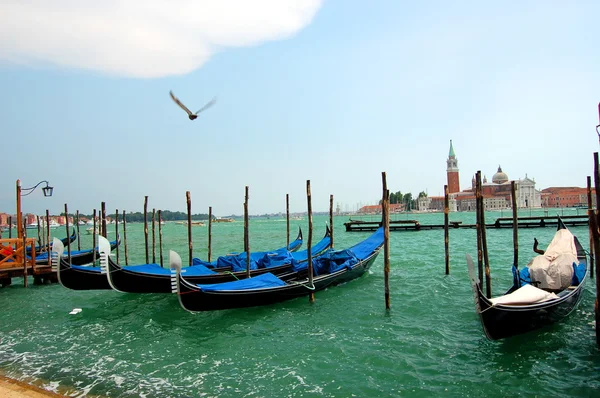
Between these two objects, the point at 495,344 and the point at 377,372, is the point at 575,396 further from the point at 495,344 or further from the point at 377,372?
the point at 377,372

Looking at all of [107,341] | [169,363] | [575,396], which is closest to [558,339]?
[575,396]

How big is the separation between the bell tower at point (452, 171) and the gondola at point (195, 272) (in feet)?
291

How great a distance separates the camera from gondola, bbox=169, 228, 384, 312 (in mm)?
6621

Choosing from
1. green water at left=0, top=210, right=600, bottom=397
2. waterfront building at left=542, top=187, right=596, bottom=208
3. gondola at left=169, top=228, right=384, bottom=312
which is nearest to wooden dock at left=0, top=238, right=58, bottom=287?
green water at left=0, top=210, right=600, bottom=397

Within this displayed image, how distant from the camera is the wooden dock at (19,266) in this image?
392 inches

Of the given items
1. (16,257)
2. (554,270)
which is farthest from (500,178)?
(16,257)

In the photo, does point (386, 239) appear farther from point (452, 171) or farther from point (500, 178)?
point (500, 178)

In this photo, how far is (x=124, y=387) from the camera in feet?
14.6

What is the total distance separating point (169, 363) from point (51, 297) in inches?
218

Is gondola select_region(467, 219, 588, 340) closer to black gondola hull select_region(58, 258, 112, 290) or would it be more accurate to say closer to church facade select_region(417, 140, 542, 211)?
black gondola hull select_region(58, 258, 112, 290)

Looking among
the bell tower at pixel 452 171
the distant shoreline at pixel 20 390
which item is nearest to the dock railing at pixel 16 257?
the distant shoreline at pixel 20 390

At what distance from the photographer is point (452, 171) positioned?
9294 cm

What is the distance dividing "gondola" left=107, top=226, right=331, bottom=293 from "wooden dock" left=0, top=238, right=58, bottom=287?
141 inches

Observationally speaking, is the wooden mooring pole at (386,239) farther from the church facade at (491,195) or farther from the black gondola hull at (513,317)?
the church facade at (491,195)
